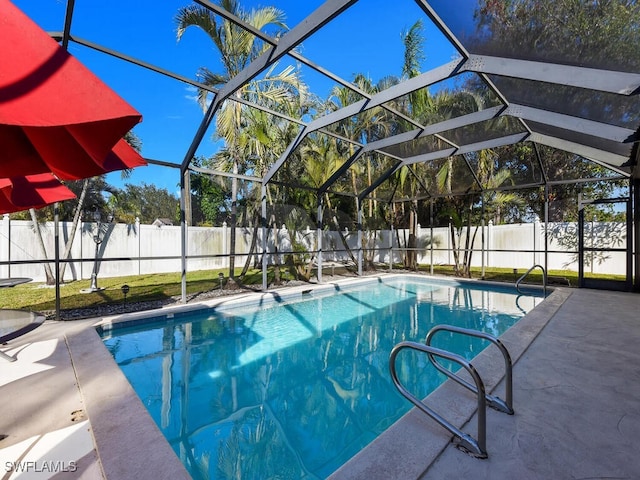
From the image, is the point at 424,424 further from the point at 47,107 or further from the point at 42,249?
the point at 42,249

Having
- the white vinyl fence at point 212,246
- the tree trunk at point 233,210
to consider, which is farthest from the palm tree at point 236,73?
the white vinyl fence at point 212,246

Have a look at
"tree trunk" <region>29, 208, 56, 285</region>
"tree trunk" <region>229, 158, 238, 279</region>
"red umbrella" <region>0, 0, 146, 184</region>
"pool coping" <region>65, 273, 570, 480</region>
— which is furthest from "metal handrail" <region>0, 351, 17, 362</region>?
"tree trunk" <region>29, 208, 56, 285</region>

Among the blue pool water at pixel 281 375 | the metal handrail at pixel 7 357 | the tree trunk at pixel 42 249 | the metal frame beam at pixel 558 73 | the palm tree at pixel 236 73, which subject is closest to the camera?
the blue pool water at pixel 281 375

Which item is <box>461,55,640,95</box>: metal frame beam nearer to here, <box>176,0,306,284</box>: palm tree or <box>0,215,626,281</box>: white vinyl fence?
<box>176,0,306,284</box>: palm tree

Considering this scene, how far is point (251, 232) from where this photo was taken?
7965mm

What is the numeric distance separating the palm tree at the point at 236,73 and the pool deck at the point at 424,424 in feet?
16.4

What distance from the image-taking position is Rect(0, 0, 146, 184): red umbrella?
3.11 ft

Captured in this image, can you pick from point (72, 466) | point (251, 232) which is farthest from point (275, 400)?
point (251, 232)

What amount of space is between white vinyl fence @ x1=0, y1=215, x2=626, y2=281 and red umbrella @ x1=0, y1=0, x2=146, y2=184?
449 cm

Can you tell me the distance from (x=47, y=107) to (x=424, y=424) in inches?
103

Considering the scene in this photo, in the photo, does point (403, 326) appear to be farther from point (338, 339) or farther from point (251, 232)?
point (251, 232)

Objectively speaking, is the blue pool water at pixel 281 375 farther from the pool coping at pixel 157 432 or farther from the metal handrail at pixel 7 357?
the metal handrail at pixel 7 357

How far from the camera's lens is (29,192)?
283cm

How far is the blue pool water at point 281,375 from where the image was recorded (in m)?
2.58
